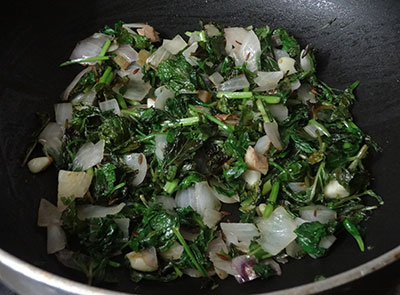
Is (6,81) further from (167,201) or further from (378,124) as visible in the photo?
(378,124)

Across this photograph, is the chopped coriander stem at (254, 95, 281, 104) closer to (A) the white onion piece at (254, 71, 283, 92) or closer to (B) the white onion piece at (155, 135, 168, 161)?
(A) the white onion piece at (254, 71, 283, 92)

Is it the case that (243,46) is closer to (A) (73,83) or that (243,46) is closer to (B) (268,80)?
(B) (268,80)

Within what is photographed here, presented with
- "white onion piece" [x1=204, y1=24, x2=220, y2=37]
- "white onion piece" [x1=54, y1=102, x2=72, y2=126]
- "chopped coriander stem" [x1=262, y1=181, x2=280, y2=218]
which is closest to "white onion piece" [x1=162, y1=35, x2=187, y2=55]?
"white onion piece" [x1=204, y1=24, x2=220, y2=37]

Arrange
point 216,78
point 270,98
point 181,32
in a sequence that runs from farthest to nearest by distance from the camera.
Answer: point 181,32, point 216,78, point 270,98

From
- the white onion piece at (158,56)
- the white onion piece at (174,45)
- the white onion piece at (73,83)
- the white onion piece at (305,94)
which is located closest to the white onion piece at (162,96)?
the white onion piece at (158,56)

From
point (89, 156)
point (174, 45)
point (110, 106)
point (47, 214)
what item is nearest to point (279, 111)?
point (174, 45)

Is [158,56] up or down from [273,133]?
up

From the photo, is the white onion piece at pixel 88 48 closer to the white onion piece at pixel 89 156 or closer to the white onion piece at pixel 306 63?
the white onion piece at pixel 89 156
